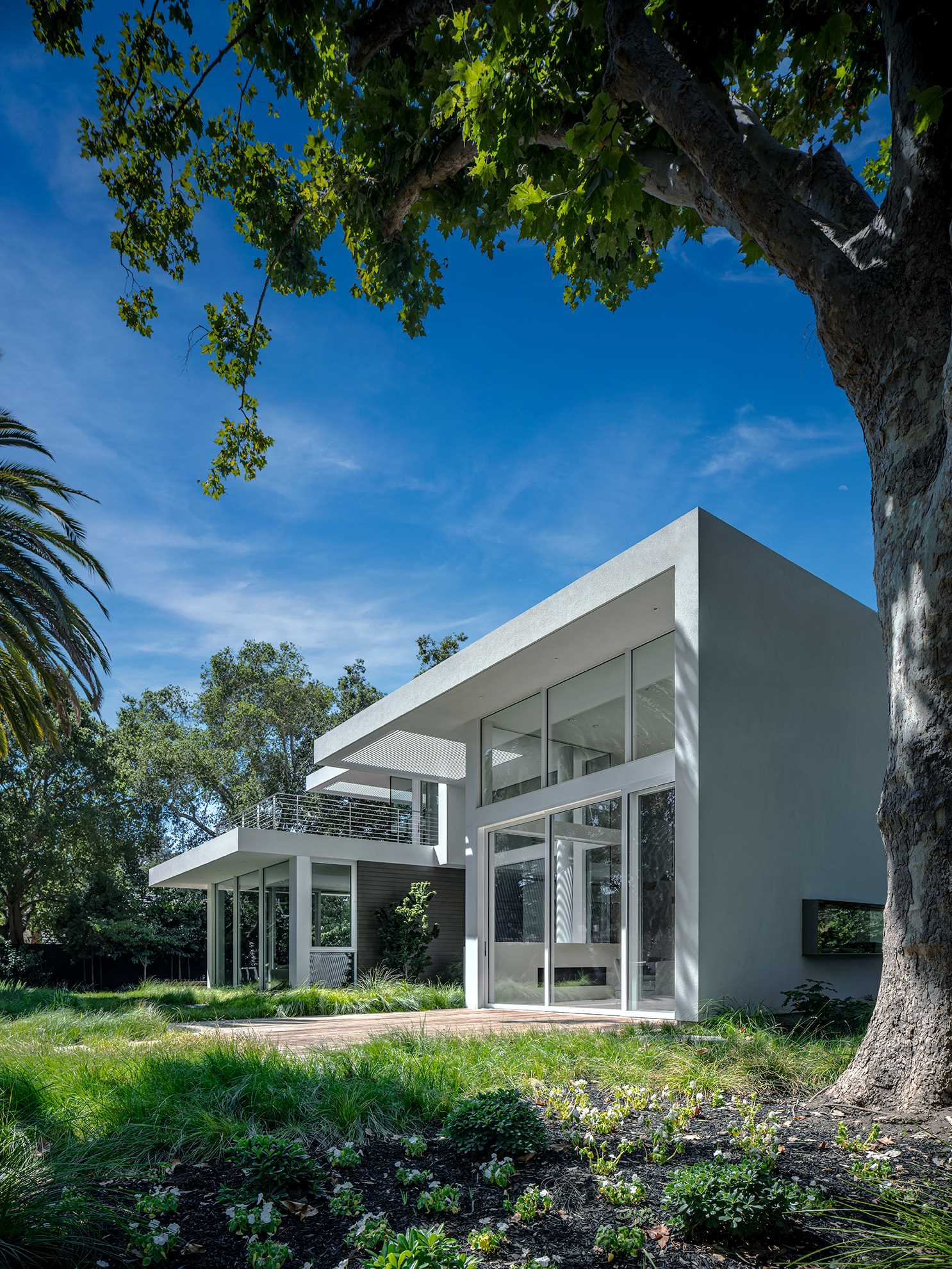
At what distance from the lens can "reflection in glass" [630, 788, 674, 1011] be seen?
8.75 meters

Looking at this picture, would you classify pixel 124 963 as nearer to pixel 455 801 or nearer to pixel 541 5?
pixel 455 801

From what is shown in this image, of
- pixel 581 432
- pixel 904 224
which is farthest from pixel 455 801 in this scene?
pixel 904 224

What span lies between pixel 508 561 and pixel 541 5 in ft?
65.2

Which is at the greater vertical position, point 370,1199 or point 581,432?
point 581,432

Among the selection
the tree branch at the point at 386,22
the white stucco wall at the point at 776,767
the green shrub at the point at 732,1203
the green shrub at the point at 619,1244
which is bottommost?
the green shrub at the point at 619,1244

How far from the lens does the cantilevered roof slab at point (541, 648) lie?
8844mm

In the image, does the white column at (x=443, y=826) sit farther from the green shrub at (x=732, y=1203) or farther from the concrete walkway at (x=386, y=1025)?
the green shrub at (x=732, y=1203)

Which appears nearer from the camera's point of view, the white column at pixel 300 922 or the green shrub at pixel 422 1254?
the green shrub at pixel 422 1254

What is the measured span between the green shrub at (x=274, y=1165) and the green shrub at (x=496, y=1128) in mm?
611

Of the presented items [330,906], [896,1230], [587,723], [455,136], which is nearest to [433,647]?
[330,906]

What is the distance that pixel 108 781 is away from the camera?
2705 centimetres

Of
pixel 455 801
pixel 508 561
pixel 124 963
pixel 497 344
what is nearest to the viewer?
pixel 497 344

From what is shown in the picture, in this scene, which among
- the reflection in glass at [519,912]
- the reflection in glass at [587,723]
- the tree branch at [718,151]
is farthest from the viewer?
the reflection in glass at [519,912]

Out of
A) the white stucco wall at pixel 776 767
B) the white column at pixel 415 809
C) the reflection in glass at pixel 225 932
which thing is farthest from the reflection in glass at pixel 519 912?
the reflection in glass at pixel 225 932
